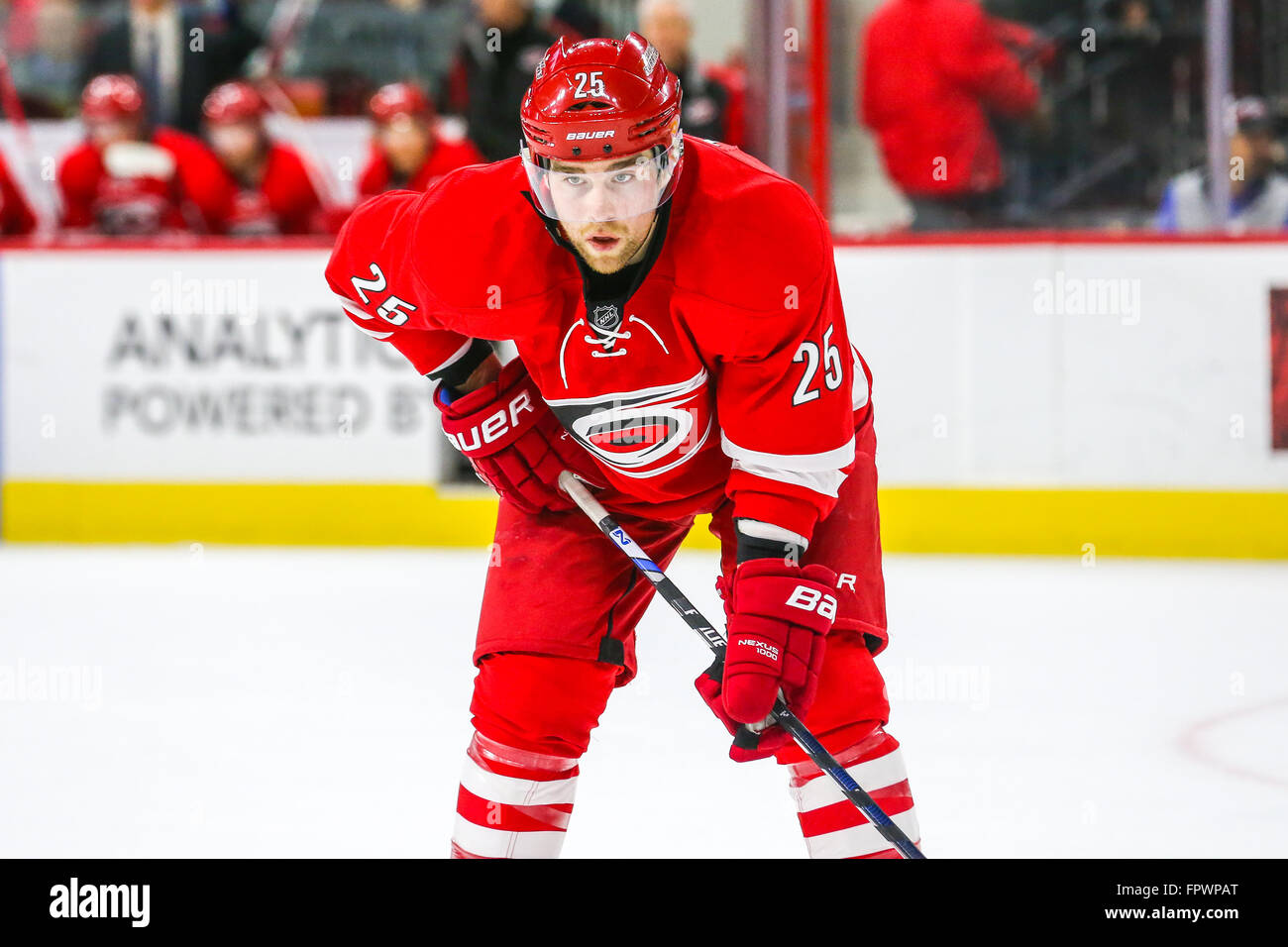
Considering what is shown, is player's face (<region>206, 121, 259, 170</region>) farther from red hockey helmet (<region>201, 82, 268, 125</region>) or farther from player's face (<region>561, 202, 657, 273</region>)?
player's face (<region>561, 202, 657, 273</region>)

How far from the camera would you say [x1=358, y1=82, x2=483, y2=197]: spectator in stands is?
606 cm

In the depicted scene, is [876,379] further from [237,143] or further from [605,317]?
[605,317]

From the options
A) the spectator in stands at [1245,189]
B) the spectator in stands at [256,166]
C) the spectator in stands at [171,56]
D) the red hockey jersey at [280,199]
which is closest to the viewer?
the spectator in stands at [1245,189]

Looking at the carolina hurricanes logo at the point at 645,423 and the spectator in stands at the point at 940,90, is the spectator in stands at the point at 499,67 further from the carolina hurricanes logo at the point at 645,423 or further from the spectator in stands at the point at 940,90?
the carolina hurricanes logo at the point at 645,423

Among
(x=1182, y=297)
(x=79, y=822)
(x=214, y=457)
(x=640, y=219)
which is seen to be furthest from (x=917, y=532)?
(x=640, y=219)

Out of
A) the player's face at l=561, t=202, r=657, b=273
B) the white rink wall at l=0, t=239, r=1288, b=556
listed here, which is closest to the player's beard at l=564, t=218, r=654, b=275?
the player's face at l=561, t=202, r=657, b=273

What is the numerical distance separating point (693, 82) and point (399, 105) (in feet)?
3.82

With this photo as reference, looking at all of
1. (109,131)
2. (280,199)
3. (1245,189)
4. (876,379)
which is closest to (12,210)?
(109,131)

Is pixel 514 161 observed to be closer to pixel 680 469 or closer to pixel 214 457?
pixel 680 469

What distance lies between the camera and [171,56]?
6.84 meters

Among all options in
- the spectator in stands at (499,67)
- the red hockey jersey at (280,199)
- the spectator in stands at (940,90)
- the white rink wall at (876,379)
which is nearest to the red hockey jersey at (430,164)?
the spectator in stands at (499,67)

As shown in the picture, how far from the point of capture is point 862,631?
6.76 feet

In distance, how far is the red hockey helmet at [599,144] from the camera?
5.95 ft

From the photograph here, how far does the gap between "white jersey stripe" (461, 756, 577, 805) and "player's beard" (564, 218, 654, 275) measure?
63 cm
